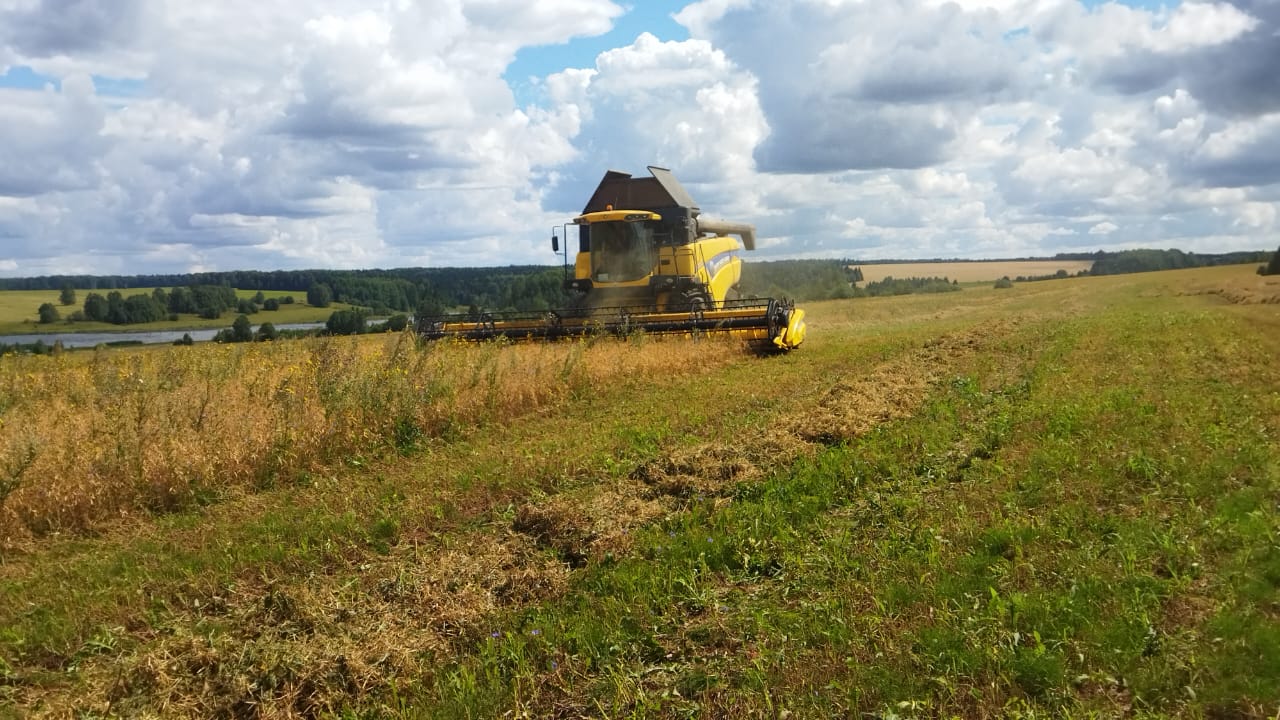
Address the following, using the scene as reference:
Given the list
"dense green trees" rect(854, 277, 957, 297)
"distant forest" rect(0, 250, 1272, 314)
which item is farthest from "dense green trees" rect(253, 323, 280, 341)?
"dense green trees" rect(854, 277, 957, 297)

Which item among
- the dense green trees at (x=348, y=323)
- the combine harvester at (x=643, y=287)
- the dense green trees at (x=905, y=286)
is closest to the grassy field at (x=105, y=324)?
the dense green trees at (x=348, y=323)

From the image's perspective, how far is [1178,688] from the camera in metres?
3.49

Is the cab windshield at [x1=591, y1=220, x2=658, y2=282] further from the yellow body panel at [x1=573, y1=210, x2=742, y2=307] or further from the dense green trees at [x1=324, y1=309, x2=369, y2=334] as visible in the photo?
the dense green trees at [x1=324, y1=309, x2=369, y2=334]

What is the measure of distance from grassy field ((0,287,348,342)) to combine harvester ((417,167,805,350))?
41.8ft

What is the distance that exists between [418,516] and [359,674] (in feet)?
7.85

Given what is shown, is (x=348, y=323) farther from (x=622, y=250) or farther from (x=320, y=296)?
(x=320, y=296)

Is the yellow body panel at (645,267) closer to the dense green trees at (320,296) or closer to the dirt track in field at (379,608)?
the dirt track in field at (379,608)

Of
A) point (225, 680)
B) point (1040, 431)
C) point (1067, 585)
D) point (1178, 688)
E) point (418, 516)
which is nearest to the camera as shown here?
point (1178, 688)

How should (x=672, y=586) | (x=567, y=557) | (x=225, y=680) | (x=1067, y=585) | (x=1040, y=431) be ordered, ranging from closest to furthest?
(x=225, y=680), (x=1067, y=585), (x=672, y=586), (x=567, y=557), (x=1040, y=431)

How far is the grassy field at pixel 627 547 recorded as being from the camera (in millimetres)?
3873

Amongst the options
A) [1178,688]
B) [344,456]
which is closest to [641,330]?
[344,456]

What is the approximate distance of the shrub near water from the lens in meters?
6.99

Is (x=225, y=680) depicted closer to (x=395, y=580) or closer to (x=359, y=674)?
(x=359, y=674)

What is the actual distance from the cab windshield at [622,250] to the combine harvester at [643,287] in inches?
1.0
